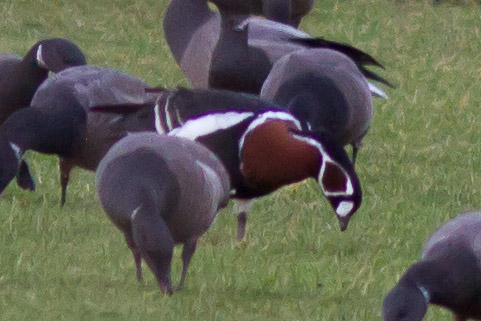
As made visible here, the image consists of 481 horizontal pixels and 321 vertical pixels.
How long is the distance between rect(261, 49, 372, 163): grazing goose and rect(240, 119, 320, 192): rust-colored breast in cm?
52

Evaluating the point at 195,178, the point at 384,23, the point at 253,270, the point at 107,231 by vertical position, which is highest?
the point at 195,178

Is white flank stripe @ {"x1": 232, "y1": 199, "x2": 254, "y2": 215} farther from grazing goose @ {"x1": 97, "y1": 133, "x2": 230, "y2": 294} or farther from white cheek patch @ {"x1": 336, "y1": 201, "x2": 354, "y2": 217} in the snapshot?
grazing goose @ {"x1": 97, "y1": 133, "x2": 230, "y2": 294}

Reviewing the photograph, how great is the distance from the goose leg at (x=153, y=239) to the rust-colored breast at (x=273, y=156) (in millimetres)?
1473

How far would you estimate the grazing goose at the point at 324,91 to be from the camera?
7.88 metres

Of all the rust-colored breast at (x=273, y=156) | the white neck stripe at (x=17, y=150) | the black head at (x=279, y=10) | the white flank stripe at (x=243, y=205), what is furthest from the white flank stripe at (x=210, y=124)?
the black head at (x=279, y=10)

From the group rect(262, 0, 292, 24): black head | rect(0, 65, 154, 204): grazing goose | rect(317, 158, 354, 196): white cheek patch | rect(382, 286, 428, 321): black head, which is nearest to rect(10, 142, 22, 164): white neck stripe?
rect(0, 65, 154, 204): grazing goose

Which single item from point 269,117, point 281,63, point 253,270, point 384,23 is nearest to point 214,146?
point 269,117

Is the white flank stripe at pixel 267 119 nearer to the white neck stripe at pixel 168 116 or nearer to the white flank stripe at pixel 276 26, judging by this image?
the white neck stripe at pixel 168 116

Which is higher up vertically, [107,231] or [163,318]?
[163,318]

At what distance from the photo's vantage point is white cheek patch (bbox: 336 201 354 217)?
6918mm

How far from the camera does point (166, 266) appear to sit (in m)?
5.68

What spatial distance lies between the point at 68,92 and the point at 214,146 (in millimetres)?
1073

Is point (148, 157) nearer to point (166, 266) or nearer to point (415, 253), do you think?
point (166, 266)

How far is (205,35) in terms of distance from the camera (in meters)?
10.5
